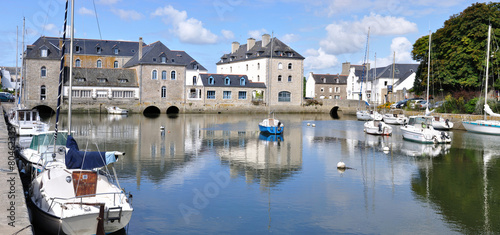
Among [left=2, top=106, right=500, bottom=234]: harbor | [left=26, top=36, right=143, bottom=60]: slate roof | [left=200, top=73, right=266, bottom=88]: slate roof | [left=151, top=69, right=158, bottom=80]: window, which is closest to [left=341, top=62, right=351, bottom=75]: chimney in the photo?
[left=200, top=73, right=266, bottom=88]: slate roof

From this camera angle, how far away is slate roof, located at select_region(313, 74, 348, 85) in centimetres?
9081

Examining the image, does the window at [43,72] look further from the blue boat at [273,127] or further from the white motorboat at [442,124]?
the white motorboat at [442,124]

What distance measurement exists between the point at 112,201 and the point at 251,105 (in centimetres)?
6002

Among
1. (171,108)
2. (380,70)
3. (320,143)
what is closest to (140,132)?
(320,143)

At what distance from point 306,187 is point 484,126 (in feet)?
91.7

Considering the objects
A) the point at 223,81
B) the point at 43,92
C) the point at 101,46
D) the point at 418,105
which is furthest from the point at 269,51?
the point at 43,92

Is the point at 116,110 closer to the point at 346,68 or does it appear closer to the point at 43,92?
the point at 43,92

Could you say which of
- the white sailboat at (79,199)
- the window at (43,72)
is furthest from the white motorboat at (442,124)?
the window at (43,72)

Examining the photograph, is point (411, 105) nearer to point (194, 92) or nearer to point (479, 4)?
point (479, 4)

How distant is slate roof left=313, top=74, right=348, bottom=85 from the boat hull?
50.2 meters

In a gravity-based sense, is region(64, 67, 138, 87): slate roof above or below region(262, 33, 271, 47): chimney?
below

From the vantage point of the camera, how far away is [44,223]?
11.3 metres

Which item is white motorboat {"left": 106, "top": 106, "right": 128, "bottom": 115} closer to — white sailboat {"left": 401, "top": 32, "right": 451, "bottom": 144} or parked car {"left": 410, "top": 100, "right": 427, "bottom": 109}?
parked car {"left": 410, "top": 100, "right": 427, "bottom": 109}

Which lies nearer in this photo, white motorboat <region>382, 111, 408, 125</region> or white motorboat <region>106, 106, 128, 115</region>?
white motorboat <region>382, 111, 408, 125</region>
